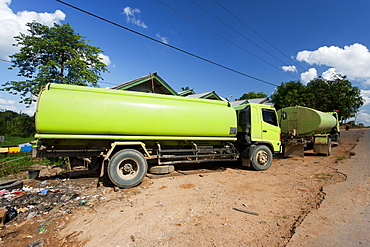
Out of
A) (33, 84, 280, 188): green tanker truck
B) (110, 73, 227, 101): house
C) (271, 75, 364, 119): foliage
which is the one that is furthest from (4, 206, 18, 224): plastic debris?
(271, 75, 364, 119): foliage

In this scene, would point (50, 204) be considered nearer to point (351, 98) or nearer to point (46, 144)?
point (46, 144)

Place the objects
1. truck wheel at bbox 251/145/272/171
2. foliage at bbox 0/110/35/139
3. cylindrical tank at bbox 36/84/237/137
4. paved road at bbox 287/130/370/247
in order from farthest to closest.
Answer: foliage at bbox 0/110/35/139
truck wheel at bbox 251/145/272/171
cylindrical tank at bbox 36/84/237/137
paved road at bbox 287/130/370/247

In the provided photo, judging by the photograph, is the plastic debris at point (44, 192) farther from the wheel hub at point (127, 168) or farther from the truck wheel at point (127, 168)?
the wheel hub at point (127, 168)

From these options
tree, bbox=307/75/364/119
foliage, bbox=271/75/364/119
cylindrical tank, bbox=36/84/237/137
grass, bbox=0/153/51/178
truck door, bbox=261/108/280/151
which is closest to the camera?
cylindrical tank, bbox=36/84/237/137

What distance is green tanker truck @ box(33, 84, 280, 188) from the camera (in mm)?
4852

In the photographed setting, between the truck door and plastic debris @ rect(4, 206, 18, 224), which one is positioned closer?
plastic debris @ rect(4, 206, 18, 224)

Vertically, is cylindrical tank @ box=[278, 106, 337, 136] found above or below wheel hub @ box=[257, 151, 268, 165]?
above

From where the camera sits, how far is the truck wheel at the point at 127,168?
206 inches

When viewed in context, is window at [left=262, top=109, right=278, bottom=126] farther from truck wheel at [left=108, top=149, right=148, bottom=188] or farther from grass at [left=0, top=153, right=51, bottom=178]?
grass at [left=0, top=153, right=51, bottom=178]

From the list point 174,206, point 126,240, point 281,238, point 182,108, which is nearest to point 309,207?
point 281,238

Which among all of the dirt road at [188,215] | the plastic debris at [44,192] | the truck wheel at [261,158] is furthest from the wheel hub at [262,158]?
the plastic debris at [44,192]

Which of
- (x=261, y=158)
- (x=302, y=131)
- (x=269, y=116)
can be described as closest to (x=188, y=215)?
(x=261, y=158)

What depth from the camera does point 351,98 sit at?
33375 mm

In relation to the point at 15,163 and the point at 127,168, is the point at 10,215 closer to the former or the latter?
the point at 127,168
